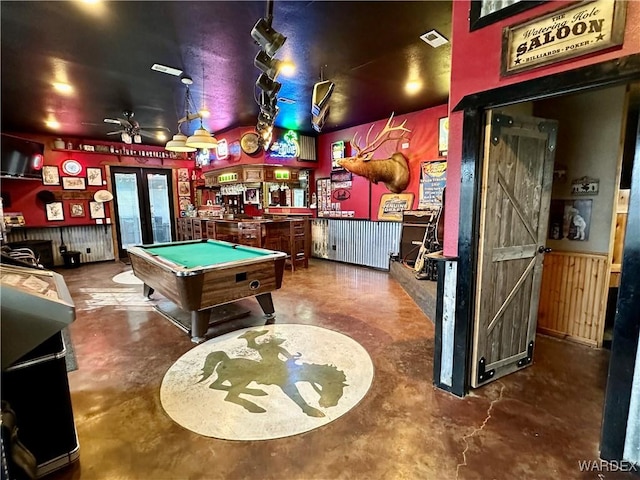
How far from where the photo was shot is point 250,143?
6.67 m

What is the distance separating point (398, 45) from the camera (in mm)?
3205

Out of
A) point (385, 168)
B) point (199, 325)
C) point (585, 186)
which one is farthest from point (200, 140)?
point (585, 186)

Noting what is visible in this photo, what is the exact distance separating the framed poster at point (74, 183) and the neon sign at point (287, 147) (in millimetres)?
4737

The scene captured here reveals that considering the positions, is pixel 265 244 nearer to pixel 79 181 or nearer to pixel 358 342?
pixel 358 342

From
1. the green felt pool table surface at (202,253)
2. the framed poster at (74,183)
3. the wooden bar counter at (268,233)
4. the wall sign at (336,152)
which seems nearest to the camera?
the green felt pool table surface at (202,253)

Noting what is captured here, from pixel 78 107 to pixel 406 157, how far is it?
5666 millimetres

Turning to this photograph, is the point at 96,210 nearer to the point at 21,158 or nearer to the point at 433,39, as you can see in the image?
the point at 21,158

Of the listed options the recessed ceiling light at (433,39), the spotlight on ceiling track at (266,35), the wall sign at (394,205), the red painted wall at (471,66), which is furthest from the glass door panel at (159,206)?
the red painted wall at (471,66)

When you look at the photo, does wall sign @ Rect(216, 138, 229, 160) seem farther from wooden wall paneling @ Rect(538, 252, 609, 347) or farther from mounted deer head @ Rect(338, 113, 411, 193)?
wooden wall paneling @ Rect(538, 252, 609, 347)

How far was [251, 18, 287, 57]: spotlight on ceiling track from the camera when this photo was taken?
7.56 ft

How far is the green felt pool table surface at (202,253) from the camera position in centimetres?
377

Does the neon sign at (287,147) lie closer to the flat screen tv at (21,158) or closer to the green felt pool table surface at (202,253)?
the green felt pool table surface at (202,253)

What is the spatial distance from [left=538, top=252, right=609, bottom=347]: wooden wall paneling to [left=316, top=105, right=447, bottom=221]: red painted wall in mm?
2808

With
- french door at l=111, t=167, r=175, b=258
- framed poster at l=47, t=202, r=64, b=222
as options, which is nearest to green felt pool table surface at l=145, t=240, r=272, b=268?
french door at l=111, t=167, r=175, b=258
